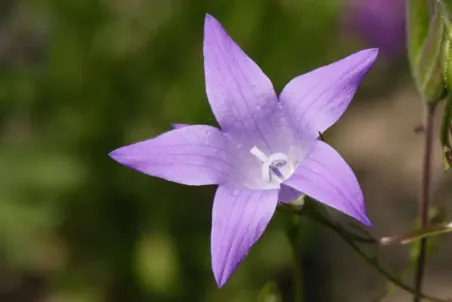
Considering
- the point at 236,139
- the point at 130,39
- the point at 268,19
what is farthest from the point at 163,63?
the point at 236,139

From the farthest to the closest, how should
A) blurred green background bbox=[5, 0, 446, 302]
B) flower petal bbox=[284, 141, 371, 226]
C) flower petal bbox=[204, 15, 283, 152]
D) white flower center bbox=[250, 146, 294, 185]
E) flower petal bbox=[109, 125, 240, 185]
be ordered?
blurred green background bbox=[5, 0, 446, 302]
white flower center bbox=[250, 146, 294, 185]
flower petal bbox=[204, 15, 283, 152]
flower petal bbox=[109, 125, 240, 185]
flower petal bbox=[284, 141, 371, 226]

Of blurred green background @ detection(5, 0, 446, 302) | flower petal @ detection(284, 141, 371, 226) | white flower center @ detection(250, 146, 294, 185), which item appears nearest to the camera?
flower petal @ detection(284, 141, 371, 226)

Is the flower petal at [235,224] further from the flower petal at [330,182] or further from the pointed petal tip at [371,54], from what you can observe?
the pointed petal tip at [371,54]

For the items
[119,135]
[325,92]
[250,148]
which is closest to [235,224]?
[325,92]

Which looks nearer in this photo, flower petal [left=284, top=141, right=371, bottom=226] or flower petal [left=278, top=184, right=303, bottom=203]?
flower petal [left=284, top=141, right=371, bottom=226]

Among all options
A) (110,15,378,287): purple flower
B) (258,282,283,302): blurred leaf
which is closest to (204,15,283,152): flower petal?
(110,15,378,287): purple flower

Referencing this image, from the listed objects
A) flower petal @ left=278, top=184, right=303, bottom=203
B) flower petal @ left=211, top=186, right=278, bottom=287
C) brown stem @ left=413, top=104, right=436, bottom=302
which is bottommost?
brown stem @ left=413, top=104, right=436, bottom=302

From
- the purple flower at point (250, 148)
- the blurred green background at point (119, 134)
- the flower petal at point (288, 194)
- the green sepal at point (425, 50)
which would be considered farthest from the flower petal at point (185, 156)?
the blurred green background at point (119, 134)

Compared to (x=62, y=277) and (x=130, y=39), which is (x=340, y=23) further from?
(x=62, y=277)

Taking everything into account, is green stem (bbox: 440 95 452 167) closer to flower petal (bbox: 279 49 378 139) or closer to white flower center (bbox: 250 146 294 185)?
flower petal (bbox: 279 49 378 139)
